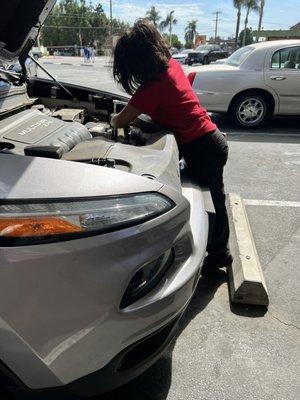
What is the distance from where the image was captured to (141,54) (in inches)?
99.7

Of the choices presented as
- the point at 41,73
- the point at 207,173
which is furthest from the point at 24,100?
the point at 207,173

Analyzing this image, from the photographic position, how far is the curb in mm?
2795

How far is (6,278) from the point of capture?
1.42 meters

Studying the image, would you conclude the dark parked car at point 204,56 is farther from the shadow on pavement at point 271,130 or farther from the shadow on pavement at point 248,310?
the shadow on pavement at point 248,310

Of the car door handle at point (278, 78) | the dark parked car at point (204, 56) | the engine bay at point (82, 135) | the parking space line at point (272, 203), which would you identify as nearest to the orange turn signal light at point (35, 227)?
the engine bay at point (82, 135)

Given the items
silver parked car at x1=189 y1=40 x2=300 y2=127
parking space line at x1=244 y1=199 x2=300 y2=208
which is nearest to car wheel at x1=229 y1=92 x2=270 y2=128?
silver parked car at x1=189 y1=40 x2=300 y2=127

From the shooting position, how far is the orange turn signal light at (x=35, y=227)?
4.76 ft

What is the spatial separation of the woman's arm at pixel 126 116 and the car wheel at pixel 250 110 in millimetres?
5754

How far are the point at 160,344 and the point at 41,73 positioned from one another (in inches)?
127

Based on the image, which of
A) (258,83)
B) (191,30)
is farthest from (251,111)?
(191,30)

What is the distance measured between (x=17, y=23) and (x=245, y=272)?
2.10 metres

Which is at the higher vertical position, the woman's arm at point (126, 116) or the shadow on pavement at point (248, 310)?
the woman's arm at point (126, 116)

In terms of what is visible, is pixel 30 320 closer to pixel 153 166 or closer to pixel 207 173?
pixel 153 166

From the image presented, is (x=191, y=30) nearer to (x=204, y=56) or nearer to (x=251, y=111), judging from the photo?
(x=204, y=56)
